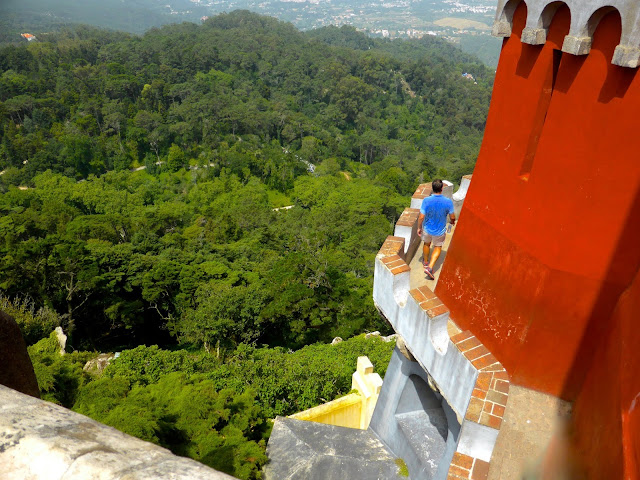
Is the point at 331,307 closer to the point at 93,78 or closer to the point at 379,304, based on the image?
the point at 379,304

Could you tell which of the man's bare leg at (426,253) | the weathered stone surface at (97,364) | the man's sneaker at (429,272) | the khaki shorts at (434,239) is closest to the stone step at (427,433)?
the man's sneaker at (429,272)

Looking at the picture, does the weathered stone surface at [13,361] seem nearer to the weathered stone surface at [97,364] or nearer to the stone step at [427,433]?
the stone step at [427,433]

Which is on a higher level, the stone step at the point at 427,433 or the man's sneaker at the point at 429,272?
the man's sneaker at the point at 429,272

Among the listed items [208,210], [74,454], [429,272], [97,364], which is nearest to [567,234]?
[429,272]

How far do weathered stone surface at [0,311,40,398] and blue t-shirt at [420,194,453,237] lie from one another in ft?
13.8

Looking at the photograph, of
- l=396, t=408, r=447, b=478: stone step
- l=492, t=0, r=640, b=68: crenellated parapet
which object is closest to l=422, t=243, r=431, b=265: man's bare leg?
l=396, t=408, r=447, b=478: stone step

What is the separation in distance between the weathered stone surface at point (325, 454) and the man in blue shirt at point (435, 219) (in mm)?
2785

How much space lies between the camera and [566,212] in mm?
3900

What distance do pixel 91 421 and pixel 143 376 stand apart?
10.0 meters

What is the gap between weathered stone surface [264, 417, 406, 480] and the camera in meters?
6.80

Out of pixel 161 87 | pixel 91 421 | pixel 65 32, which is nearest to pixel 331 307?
pixel 91 421

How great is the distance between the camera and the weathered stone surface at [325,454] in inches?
268

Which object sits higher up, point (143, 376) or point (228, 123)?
point (143, 376)

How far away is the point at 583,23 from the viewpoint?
352 centimetres
